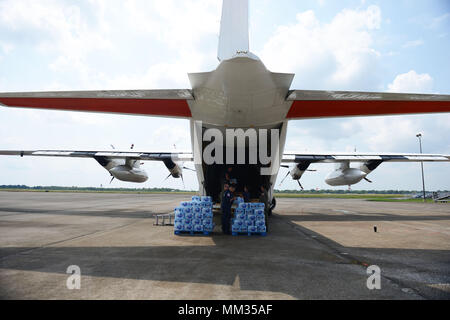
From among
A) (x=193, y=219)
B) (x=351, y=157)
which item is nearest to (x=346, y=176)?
(x=351, y=157)

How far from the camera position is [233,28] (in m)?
6.26

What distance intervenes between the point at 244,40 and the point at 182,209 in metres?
5.02

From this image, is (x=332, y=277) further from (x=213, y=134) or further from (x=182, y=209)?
(x=213, y=134)

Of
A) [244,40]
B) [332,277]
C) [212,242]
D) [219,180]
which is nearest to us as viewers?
[332,277]

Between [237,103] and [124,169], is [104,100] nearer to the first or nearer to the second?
[237,103]

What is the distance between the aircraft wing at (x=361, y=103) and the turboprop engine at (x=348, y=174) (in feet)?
34.2

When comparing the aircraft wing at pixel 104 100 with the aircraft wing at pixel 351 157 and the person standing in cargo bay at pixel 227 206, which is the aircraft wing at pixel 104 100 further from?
the aircraft wing at pixel 351 157

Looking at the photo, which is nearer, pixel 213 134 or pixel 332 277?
pixel 332 277

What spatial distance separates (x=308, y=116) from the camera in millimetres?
7191

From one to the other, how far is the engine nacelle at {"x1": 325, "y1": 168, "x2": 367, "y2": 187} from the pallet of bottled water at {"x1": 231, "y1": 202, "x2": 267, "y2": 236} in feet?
33.6

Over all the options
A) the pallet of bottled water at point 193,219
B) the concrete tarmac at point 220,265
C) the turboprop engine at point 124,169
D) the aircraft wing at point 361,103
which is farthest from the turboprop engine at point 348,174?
the turboprop engine at point 124,169

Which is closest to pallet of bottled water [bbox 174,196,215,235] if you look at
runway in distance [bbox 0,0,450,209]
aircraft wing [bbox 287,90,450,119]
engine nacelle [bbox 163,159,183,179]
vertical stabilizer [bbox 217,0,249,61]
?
runway in distance [bbox 0,0,450,209]
